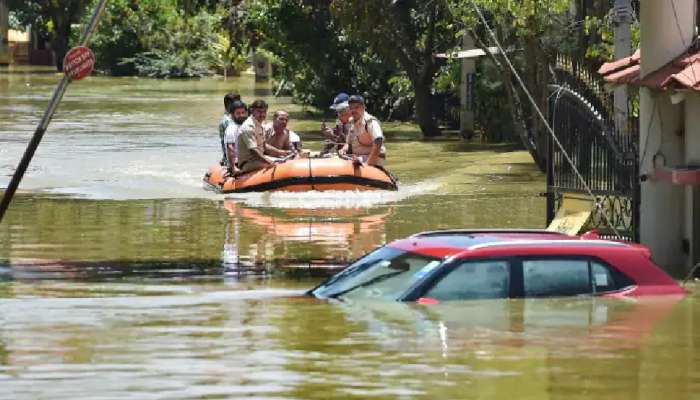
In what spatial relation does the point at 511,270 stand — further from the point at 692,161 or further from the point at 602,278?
Result: the point at 692,161

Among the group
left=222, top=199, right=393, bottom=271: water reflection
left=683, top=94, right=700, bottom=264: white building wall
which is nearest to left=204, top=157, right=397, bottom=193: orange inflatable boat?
left=222, top=199, right=393, bottom=271: water reflection

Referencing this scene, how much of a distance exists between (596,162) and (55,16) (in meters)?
73.5

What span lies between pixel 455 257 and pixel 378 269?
0.91 m

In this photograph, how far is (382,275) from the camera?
1324 cm

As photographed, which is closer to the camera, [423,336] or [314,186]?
[423,336]

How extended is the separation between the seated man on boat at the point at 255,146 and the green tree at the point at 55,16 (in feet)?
194

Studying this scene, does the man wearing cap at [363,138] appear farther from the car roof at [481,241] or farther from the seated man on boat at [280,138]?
the car roof at [481,241]

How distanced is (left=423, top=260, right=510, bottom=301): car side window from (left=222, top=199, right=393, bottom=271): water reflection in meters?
5.66

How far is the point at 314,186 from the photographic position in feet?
85.4

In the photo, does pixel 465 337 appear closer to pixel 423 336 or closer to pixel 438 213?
pixel 423 336

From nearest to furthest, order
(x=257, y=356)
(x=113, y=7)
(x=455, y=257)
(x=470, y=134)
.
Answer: (x=257, y=356) < (x=455, y=257) < (x=470, y=134) < (x=113, y=7)

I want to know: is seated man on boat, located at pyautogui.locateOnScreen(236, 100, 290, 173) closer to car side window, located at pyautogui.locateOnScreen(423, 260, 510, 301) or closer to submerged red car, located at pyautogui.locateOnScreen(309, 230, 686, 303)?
submerged red car, located at pyautogui.locateOnScreen(309, 230, 686, 303)

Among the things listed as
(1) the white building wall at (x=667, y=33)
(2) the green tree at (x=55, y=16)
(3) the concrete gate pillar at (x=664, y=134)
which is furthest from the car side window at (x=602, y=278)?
(2) the green tree at (x=55, y=16)

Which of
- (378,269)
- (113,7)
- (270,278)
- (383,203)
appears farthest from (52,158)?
(113,7)
